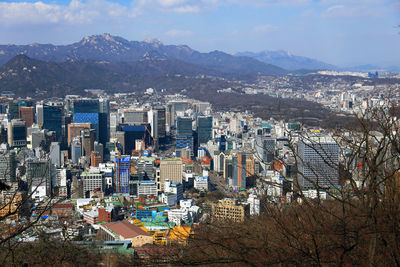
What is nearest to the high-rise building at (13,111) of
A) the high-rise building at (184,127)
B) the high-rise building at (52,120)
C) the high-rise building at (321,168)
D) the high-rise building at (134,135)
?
the high-rise building at (52,120)

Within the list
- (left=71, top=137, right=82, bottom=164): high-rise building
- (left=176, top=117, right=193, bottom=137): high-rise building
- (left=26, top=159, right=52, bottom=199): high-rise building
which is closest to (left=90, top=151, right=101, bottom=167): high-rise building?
(left=71, top=137, right=82, bottom=164): high-rise building

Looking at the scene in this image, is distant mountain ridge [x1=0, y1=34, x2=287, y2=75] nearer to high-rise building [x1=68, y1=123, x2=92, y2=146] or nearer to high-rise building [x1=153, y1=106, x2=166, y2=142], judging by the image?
Answer: high-rise building [x1=153, y1=106, x2=166, y2=142]

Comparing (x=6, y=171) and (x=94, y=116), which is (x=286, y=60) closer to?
(x=94, y=116)

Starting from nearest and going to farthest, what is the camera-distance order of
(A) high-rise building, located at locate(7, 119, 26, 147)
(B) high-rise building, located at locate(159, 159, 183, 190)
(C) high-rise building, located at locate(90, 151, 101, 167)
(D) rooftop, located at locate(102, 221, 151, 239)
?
(D) rooftop, located at locate(102, 221, 151, 239)
(B) high-rise building, located at locate(159, 159, 183, 190)
(C) high-rise building, located at locate(90, 151, 101, 167)
(A) high-rise building, located at locate(7, 119, 26, 147)

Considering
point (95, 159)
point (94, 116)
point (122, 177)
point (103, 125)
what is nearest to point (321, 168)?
point (122, 177)

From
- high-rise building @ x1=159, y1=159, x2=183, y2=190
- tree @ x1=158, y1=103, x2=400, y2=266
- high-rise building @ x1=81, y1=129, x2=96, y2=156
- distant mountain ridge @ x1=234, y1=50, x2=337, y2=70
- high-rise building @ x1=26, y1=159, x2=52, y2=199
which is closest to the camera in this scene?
tree @ x1=158, y1=103, x2=400, y2=266

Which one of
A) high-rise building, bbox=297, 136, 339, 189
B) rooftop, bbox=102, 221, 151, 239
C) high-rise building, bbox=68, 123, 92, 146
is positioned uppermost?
high-rise building, bbox=297, 136, 339, 189

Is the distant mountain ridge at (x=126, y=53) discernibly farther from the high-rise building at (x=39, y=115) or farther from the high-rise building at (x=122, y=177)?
the high-rise building at (x=122, y=177)
